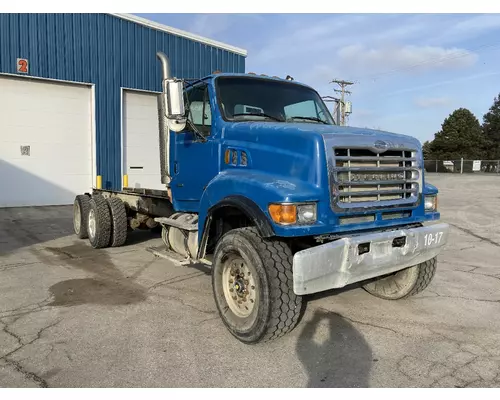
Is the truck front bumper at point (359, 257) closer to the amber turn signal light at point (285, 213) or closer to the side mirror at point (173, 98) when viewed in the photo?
the amber turn signal light at point (285, 213)

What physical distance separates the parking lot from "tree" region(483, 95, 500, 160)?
69.4 metres

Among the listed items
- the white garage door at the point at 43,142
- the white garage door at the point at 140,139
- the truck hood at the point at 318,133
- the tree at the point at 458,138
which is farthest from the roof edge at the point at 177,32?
the tree at the point at 458,138

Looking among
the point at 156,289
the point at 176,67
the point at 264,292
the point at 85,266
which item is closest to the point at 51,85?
the point at 176,67

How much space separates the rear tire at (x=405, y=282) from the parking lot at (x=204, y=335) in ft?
0.42

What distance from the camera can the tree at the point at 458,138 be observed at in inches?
2382

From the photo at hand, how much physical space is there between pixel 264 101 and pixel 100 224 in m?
4.12

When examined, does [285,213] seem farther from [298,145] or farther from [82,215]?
[82,215]

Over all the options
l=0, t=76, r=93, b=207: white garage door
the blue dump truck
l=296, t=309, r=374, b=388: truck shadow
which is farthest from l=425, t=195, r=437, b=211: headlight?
l=0, t=76, r=93, b=207: white garage door

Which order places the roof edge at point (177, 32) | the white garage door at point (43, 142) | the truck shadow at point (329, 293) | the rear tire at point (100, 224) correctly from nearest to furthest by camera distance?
the truck shadow at point (329, 293) < the rear tire at point (100, 224) < the white garage door at point (43, 142) < the roof edge at point (177, 32)

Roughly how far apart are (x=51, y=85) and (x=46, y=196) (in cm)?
356

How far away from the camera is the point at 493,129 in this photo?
6975 centimetres

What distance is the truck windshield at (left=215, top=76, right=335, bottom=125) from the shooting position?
5.02m

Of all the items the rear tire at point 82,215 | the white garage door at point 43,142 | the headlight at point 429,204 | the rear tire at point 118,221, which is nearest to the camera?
the headlight at point 429,204

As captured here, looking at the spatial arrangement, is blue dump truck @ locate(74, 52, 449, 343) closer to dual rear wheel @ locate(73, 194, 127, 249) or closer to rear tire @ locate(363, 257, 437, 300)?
rear tire @ locate(363, 257, 437, 300)
